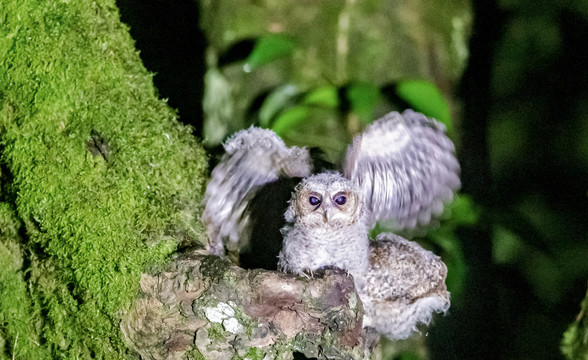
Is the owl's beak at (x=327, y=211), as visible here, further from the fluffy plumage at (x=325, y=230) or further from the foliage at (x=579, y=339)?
the foliage at (x=579, y=339)

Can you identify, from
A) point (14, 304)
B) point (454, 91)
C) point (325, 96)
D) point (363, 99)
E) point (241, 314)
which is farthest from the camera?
point (454, 91)

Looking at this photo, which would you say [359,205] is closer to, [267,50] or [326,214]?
[326,214]

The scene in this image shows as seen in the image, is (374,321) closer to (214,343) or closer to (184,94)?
(214,343)

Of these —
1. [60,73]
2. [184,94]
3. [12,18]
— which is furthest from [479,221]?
[12,18]

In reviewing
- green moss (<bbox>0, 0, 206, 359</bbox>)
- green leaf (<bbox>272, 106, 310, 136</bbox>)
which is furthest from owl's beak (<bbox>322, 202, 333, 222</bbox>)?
green leaf (<bbox>272, 106, 310, 136</bbox>)

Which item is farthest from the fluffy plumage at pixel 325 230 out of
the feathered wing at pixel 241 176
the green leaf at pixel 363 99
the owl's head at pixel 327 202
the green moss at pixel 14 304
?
the green moss at pixel 14 304

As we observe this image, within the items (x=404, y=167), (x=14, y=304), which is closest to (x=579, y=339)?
(x=404, y=167)

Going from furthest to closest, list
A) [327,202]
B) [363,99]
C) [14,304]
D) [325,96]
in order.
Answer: [325,96], [363,99], [14,304], [327,202]
